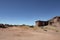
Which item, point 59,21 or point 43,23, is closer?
point 59,21

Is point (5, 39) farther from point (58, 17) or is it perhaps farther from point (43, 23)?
point (43, 23)

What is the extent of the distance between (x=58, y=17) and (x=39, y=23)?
14.2 metres

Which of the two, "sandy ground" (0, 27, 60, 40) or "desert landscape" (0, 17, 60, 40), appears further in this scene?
"desert landscape" (0, 17, 60, 40)

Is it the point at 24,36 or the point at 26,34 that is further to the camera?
the point at 26,34

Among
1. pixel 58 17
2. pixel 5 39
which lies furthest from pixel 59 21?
pixel 5 39

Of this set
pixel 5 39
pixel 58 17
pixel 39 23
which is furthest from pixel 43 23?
pixel 5 39

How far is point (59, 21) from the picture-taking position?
125ft

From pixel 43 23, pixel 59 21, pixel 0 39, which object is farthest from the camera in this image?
pixel 43 23

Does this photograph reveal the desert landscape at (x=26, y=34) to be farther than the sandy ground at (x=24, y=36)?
Yes

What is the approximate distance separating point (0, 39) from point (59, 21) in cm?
3048

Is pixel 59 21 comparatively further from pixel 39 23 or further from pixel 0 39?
pixel 0 39

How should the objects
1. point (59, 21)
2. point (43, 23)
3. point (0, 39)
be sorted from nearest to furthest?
1. point (0, 39)
2. point (59, 21)
3. point (43, 23)

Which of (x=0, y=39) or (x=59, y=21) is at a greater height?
(x=59, y=21)

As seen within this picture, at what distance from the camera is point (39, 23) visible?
2046 inches
